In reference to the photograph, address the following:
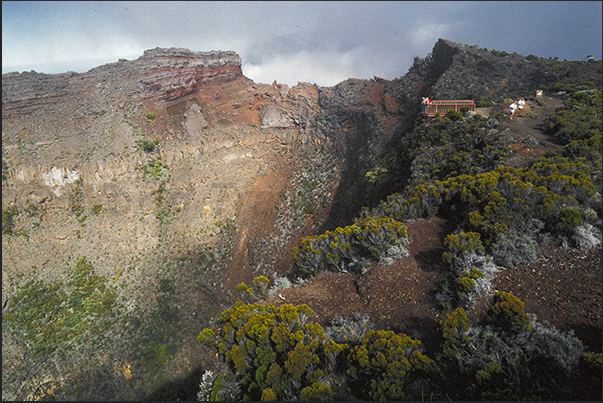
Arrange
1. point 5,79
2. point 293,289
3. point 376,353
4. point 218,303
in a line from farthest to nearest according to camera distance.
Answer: point 5,79 < point 218,303 < point 293,289 < point 376,353

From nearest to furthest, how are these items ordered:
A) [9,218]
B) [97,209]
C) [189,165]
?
[9,218]
[97,209]
[189,165]

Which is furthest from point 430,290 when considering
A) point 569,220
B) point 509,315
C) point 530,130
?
point 530,130

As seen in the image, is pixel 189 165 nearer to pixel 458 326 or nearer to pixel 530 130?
pixel 530 130

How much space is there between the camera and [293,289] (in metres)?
10.6

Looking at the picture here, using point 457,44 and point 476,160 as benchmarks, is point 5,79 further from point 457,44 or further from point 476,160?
point 457,44

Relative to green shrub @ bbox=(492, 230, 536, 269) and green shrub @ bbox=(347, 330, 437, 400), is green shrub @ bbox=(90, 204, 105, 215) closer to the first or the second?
green shrub @ bbox=(347, 330, 437, 400)

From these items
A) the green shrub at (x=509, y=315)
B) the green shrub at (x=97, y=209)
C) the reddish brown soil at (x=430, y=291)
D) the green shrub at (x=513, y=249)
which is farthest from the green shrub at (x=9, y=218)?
the green shrub at (x=513, y=249)

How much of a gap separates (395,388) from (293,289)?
5.64m

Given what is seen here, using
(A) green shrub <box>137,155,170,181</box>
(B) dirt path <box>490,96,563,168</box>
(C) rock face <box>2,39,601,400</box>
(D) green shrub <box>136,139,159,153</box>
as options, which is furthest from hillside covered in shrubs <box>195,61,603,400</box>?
(D) green shrub <box>136,139,159,153</box>

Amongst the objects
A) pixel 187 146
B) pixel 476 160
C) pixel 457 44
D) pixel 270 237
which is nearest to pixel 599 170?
pixel 476 160

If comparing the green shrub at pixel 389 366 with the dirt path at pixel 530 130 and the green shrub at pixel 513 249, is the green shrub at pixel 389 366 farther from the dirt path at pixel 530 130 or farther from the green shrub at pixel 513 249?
the dirt path at pixel 530 130

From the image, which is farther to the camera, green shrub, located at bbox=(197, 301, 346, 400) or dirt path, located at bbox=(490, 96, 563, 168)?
dirt path, located at bbox=(490, 96, 563, 168)

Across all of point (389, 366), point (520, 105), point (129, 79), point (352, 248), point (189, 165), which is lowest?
point (389, 366)

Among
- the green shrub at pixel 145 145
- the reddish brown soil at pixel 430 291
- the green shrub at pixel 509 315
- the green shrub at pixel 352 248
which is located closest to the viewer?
the green shrub at pixel 509 315
